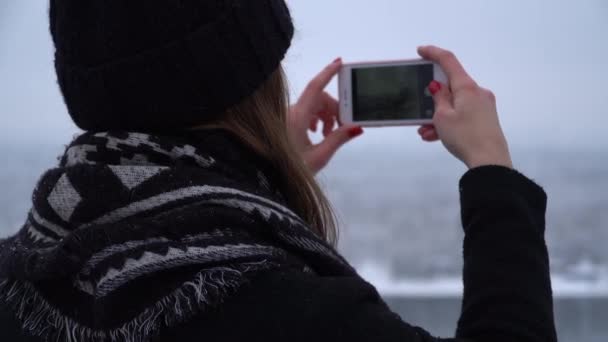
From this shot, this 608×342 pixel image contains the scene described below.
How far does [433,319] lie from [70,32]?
1304 millimetres

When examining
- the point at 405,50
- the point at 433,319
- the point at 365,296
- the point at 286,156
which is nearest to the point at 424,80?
the point at 286,156

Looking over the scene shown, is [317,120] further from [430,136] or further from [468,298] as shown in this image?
[468,298]

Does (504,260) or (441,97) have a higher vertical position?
(441,97)

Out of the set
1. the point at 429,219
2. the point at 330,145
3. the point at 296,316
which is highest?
the point at 330,145

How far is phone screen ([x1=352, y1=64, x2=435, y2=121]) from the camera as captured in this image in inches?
28.6

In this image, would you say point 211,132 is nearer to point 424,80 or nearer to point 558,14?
point 424,80

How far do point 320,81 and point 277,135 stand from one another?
302mm

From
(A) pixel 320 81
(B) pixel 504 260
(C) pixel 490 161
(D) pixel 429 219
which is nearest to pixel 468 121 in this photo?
(C) pixel 490 161

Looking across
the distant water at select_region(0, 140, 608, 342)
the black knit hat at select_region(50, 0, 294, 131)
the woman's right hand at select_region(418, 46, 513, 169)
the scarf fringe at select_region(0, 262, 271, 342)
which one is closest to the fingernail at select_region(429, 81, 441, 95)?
the woman's right hand at select_region(418, 46, 513, 169)

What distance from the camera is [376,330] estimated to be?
366 millimetres

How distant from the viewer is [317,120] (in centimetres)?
84

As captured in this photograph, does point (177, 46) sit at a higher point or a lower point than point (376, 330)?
higher

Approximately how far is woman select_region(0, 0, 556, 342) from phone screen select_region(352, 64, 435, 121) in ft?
0.64

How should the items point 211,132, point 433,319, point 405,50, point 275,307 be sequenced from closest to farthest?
point 275,307, point 211,132, point 405,50, point 433,319
